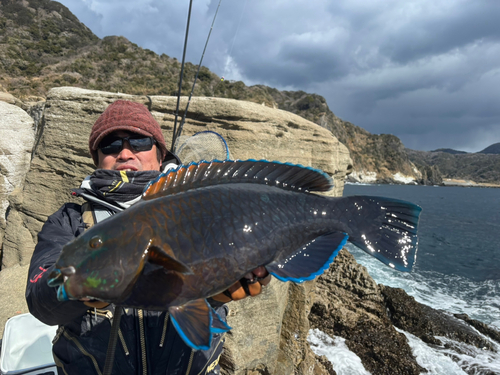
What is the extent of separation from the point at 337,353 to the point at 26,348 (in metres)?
5.71

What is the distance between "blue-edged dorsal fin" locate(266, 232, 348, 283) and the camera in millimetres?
1323

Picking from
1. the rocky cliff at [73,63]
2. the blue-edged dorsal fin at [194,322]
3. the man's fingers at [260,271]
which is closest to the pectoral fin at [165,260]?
the blue-edged dorsal fin at [194,322]

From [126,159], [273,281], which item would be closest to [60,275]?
[126,159]

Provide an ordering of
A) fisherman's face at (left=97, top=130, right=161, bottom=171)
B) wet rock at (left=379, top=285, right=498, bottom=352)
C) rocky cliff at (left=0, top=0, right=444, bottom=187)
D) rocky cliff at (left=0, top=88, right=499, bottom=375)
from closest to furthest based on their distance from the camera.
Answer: fisherman's face at (left=97, top=130, right=161, bottom=171) < rocky cliff at (left=0, top=88, right=499, bottom=375) < wet rock at (left=379, top=285, right=498, bottom=352) < rocky cliff at (left=0, top=0, right=444, bottom=187)

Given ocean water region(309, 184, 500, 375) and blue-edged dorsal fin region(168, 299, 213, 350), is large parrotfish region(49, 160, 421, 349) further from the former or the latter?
ocean water region(309, 184, 500, 375)

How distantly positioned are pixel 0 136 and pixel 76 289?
285 inches

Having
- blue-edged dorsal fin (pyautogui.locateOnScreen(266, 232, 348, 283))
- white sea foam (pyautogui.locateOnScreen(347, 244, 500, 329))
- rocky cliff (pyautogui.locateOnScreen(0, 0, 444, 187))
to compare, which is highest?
rocky cliff (pyautogui.locateOnScreen(0, 0, 444, 187))

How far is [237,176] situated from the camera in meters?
1.51

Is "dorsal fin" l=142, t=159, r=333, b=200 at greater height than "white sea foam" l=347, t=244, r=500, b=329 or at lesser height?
greater

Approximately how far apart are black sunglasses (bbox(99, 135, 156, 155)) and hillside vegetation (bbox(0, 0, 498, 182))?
41.4ft

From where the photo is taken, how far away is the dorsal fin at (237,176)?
4.47 ft

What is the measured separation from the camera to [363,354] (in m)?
5.69

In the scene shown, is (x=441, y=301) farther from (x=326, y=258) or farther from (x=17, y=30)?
(x=17, y=30)

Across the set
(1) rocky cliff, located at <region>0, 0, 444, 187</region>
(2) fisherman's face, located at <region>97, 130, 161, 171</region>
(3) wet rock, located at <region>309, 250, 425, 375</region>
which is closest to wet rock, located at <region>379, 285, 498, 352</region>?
(3) wet rock, located at <region>309, 250, 425, 375</region>
